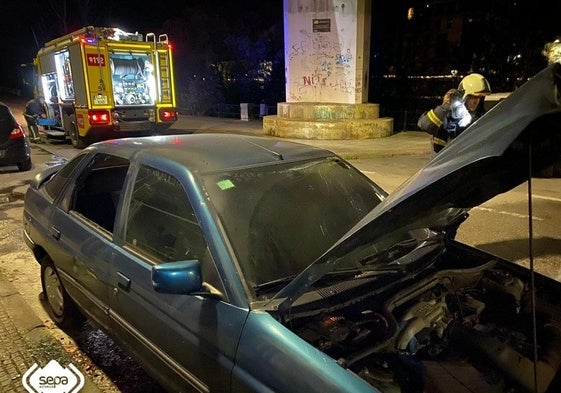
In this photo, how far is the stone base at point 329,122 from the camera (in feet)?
41.5

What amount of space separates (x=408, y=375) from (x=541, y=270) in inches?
126

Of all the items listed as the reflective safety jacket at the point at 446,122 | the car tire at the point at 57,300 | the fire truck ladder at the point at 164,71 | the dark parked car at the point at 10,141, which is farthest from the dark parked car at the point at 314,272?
the fire truck ladder at the point at 164,71

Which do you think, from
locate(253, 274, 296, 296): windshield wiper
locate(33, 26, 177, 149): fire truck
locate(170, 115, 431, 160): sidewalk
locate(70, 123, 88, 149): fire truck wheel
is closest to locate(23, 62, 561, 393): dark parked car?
locate(253, 274, 296, 296): windshield wiper

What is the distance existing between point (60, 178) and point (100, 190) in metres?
0.36

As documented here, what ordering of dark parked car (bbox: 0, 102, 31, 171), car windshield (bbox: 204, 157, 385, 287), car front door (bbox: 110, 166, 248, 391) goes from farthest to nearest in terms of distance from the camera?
dark parked car (bbox: 0, 102, 31, 171)
car windshield (bbox: 204, 157, 385, 287)
car front door (bbox: 110, 166, 248, 391)

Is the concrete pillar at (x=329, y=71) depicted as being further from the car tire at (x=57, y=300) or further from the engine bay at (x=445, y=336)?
the engine bay at (x=445, y=336)

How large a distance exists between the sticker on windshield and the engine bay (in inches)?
31.4

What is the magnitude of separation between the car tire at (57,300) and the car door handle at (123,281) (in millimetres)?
1120

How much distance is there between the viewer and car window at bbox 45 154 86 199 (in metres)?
3.44

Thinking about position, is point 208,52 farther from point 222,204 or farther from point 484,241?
point 222,204

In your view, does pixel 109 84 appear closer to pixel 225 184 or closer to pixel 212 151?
pixel 212 151

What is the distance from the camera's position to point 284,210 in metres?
2.43

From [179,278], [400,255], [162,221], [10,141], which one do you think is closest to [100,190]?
[162,221]

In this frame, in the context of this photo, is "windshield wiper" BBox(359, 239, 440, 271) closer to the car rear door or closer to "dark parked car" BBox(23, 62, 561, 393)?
"dark parked car" BBox(23, 62, 561, 393)
